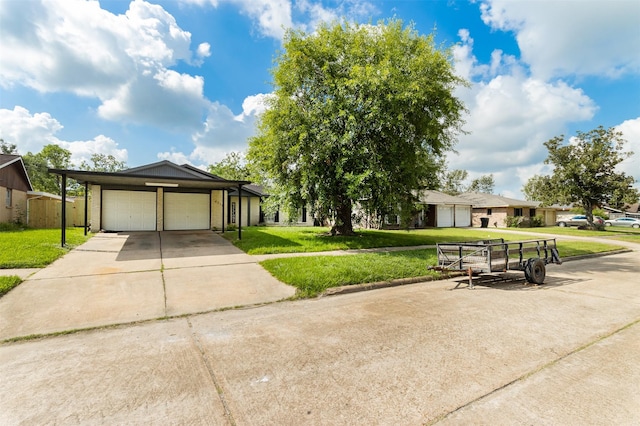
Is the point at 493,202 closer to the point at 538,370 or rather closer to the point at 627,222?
the point at 627,222

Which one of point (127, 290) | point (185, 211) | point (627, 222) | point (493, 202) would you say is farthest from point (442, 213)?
point (627, 222)

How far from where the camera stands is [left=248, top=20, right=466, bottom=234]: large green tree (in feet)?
37.4

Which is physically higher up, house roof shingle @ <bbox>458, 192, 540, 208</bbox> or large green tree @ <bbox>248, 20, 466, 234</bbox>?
large green tree @ <bbox>248, 20, 466, 234</bbox>

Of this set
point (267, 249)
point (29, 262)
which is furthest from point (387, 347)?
point (29, 262)

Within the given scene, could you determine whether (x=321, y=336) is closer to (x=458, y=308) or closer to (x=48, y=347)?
(x=458, y=308)

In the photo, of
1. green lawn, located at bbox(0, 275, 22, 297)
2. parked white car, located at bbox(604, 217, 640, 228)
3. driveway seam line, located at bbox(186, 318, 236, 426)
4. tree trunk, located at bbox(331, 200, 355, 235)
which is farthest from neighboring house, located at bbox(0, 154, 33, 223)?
parked white car, located at bbox(604, 217, 640, 228)

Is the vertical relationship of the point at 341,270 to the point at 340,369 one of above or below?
above

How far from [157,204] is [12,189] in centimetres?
1066

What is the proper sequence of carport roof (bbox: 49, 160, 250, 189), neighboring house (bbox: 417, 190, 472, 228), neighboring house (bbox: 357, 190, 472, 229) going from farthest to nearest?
neighboring house (bbox: 417, 190, 472, 228), neighboring house (bbox: 357, 190, 472, 229), carport roof (bbox: 49, 160, 250, 189)

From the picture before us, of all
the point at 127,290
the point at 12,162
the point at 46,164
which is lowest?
the point at 127,290

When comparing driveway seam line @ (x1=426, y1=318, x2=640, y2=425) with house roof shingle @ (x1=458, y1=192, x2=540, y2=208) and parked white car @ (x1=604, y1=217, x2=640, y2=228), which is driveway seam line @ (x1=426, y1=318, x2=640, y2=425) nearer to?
house roof shingle @ (x1=458, y1=192, x2=540, y2=208)

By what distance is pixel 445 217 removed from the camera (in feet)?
102

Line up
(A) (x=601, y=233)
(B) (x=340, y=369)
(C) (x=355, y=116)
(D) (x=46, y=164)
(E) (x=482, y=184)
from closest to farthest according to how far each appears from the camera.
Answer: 1. (B) (x=340, y=369)
2. (C) (x=355, y=116)
3. (A) (x=601, y=233)
4. (D) (x=46, y=164)
5. (E) (x=482, y=184)

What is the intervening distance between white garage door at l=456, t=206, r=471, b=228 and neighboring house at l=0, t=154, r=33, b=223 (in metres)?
36.1
